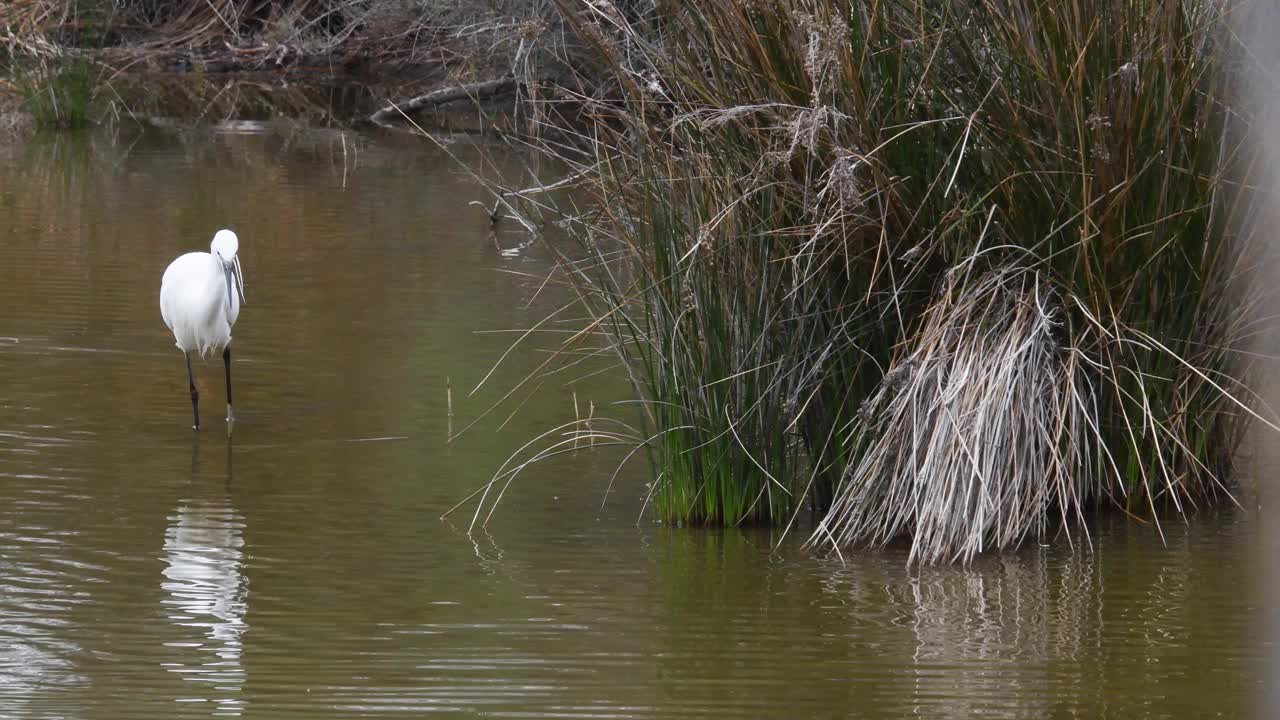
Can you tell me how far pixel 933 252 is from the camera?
4355mm

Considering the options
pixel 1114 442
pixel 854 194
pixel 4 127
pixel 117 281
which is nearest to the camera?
pixel 854 194

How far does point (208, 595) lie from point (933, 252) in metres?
2.01

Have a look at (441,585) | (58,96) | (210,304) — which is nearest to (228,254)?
(210,304)

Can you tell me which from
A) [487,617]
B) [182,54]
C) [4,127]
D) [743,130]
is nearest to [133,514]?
[487,617]

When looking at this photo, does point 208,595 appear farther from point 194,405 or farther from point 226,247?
point 226,247

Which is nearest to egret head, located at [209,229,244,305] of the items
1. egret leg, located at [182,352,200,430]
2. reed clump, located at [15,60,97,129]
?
egret leg, located at [182,352,200,430]

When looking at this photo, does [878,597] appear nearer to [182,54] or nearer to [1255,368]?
[1255,368]

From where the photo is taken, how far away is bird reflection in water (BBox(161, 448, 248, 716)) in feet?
11.3

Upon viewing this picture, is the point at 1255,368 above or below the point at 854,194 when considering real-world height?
below

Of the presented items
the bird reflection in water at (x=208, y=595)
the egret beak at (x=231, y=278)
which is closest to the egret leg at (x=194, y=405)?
the egret beak at (x=231, y=278)

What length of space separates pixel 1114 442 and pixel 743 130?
4.31 feet

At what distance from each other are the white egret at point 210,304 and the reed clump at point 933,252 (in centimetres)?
206

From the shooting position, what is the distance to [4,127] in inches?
546

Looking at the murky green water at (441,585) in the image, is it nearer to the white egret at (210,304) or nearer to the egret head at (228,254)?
the white egret at (210,304)
